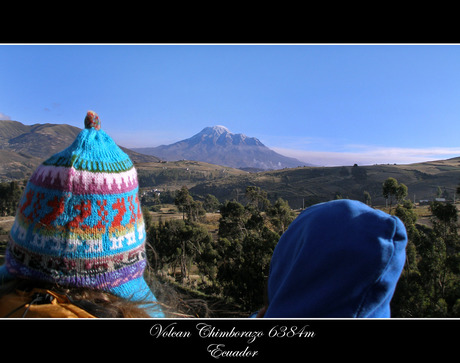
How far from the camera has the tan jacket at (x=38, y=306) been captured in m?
1.62

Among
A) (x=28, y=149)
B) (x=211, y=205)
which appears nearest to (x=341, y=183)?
(x=211, y=205)

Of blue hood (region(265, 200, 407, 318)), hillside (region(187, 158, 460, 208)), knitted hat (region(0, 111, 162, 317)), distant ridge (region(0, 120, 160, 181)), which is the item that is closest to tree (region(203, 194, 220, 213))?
hillside (region(187, 158, 460, 208))

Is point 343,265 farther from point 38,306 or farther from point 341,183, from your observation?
point 341,183

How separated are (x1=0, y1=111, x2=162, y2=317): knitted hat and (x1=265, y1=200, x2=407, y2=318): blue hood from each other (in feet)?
3.35

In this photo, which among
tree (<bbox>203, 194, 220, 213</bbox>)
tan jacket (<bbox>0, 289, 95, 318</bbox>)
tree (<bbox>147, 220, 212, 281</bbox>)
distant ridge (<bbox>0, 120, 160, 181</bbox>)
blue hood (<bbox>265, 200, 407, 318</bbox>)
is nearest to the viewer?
blue hood (<bbox>265, 200, 407, 318</bbox>)

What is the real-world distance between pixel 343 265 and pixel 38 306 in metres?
1.63

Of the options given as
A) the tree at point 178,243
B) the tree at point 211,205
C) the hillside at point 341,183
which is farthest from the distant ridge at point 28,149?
the tree at point 178,243

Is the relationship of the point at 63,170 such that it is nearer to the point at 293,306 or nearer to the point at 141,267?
the point at 141,267

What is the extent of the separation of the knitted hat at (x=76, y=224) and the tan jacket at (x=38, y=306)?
0.29ft

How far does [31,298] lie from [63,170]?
76 centimetres

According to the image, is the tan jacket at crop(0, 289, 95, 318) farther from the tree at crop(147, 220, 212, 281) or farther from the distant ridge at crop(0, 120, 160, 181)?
the distant ridge at crop(0, 120, 160, 181)

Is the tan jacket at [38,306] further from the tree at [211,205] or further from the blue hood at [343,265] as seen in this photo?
the tree at [211,205]

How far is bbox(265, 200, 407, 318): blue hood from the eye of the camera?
1.11 m
